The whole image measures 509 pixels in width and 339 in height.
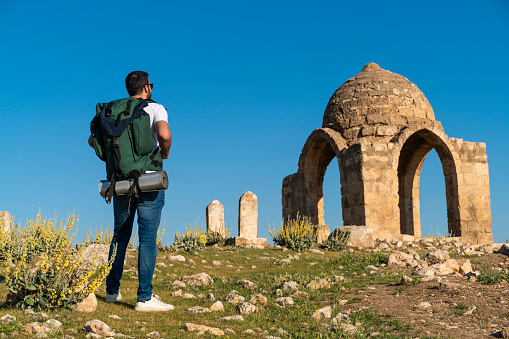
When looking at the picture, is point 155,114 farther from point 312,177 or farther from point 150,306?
point 312,177

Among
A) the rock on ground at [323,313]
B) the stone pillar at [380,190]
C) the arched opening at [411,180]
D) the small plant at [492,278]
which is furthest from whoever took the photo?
the arched opening at [411,180]

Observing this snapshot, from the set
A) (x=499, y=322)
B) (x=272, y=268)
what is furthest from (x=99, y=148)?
(x=272, y=268)

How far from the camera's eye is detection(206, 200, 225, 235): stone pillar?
55.4 ft

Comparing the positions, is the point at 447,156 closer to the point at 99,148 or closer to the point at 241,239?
the point at 241,239

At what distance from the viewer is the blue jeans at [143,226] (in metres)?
4.85

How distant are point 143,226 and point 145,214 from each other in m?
0.12

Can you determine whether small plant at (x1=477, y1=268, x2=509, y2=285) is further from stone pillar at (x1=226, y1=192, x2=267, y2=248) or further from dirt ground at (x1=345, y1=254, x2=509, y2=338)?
stone pillar at (x1=226, y1=192, x2=267, y2=248)

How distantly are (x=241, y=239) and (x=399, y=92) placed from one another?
834 cm

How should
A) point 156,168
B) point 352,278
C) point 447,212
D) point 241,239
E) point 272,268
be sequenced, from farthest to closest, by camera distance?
point 447,212
point 241,239
point 272,268
point 352,278
point 156,168

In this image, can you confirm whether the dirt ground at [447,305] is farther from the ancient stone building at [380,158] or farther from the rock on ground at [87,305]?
the ancient stone building at [380,158]

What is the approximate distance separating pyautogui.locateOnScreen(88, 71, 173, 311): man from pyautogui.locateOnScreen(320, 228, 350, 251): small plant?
8.80 meters

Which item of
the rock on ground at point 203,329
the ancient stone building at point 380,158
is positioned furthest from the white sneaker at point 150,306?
the ancient stone building at point 380,158

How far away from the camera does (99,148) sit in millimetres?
5020

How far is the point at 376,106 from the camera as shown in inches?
715
